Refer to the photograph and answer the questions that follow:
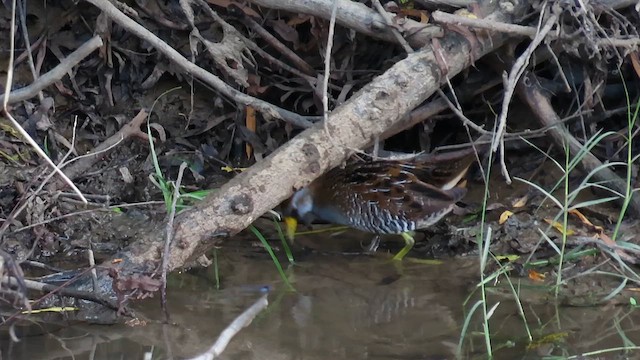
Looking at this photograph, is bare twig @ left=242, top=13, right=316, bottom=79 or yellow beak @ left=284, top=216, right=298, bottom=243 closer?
yellow beak @ left=284, top=216, right=298, bottom=243

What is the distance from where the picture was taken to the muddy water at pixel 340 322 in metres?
3.26

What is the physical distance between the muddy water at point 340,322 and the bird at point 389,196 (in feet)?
0.82

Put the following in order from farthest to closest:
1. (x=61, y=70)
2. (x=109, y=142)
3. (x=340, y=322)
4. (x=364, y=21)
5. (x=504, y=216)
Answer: (x=109, y=142), (x=504, y=216), (x=364, y=21), (x=340, y=322), (x=61, y=70)

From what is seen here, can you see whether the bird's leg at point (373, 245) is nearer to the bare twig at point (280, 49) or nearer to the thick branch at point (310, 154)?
the thick branch at point (310, 154)

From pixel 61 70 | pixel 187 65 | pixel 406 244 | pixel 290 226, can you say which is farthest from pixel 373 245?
pixel 61 70

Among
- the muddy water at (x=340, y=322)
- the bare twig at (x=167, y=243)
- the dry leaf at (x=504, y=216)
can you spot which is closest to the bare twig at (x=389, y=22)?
the dry leaf at (x=504, y=216)

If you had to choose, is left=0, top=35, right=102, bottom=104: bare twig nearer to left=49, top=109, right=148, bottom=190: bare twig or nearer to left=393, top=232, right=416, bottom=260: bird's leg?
left=49, top=109, right=148, bottom=190: bare twig

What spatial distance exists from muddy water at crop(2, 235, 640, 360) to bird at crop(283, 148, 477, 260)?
0.25m

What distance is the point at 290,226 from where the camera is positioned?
440 cm

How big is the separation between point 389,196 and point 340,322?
0.93 meters

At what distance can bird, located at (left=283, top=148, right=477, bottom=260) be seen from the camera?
4258 millimetres

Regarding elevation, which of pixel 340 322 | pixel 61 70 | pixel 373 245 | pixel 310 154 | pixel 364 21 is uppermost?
pixel 61 70

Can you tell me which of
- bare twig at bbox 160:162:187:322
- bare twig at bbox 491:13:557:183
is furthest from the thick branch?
bare twig at bbox 491:13:557:183

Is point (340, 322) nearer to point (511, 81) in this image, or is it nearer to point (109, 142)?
point (511, 81)
